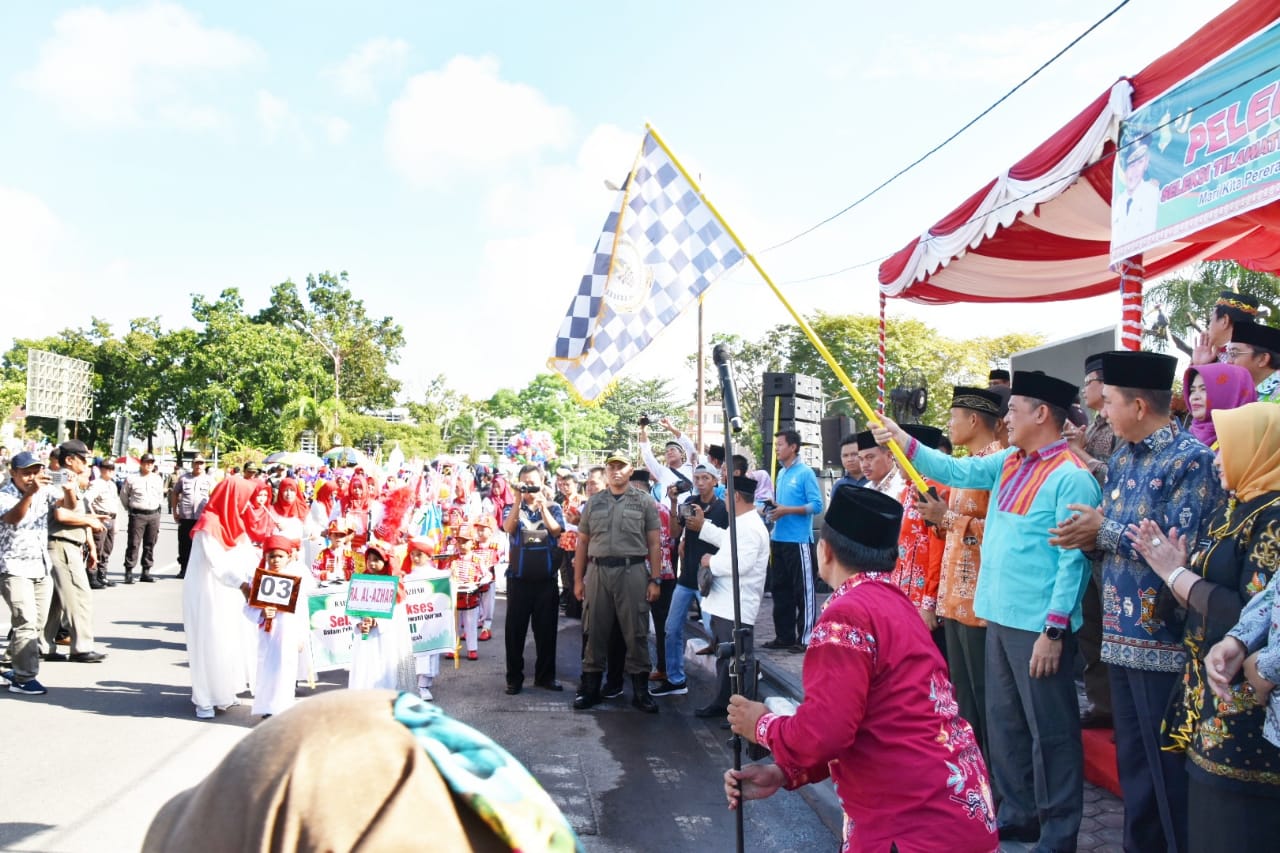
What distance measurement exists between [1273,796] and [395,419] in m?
63.6

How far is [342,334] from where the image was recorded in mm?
54969

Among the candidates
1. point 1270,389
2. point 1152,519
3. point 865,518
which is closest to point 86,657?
point 865,518

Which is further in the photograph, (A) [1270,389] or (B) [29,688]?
(B) [29,688]

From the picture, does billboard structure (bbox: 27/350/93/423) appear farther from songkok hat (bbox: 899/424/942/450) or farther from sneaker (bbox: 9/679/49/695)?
songkok hat (bbox: 899/424/942/450)

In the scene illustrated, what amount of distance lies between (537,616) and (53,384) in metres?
41.6


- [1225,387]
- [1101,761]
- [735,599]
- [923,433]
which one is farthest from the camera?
[923,433]

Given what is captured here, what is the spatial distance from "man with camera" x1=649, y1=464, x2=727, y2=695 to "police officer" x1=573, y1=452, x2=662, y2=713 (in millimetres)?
321

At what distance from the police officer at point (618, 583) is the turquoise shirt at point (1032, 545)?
3646 mm

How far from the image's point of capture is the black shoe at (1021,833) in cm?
394

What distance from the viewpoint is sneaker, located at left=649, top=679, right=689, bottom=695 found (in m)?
7.90

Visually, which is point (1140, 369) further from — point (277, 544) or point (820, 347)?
point (277, 544)

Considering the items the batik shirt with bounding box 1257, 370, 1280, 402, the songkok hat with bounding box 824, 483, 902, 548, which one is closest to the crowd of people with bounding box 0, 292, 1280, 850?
the songkok hat with bounding box 824, 483, 902, 548

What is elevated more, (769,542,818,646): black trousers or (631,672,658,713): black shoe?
(769,542,818,646): black trousers

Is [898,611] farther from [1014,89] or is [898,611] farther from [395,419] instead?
[395,419]
